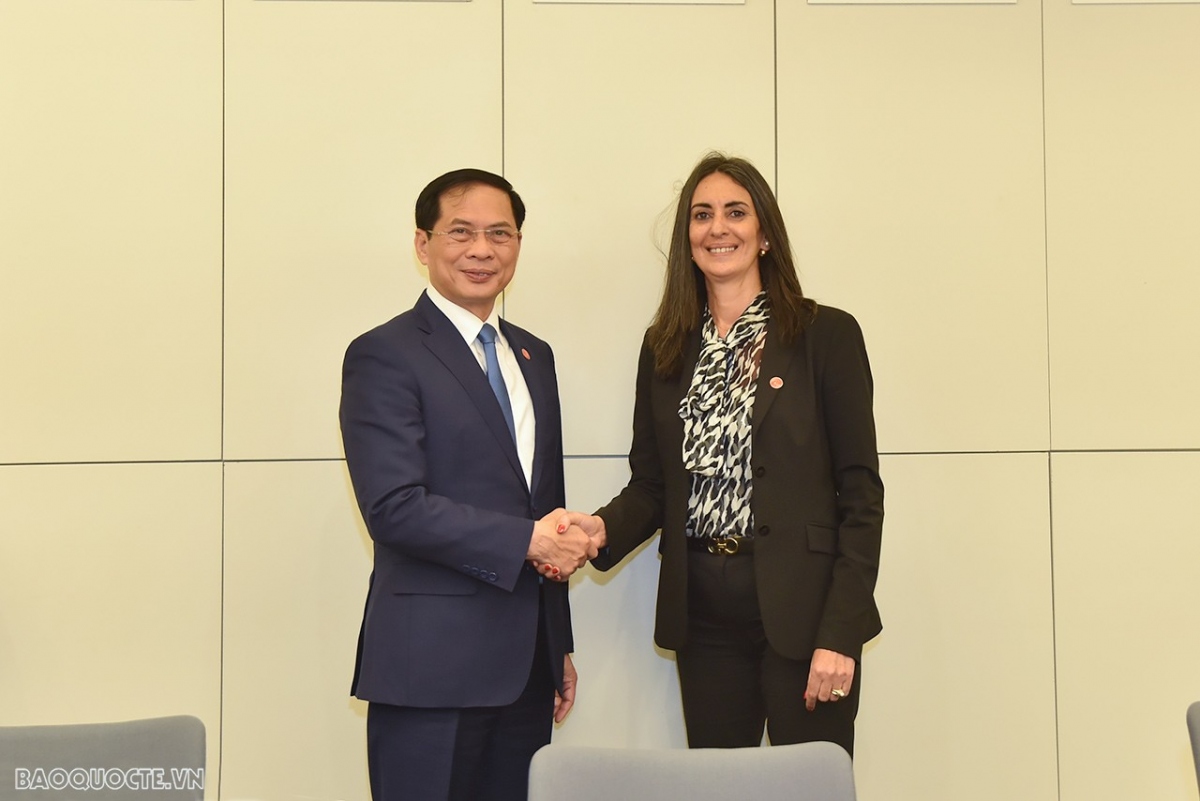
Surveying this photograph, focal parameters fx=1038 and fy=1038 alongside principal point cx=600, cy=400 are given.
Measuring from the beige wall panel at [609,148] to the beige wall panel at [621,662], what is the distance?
0.41m

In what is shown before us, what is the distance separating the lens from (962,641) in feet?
10.8

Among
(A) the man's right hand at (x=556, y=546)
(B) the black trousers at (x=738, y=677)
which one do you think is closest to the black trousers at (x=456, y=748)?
(A) the man's right hand at (x=556, y=546)

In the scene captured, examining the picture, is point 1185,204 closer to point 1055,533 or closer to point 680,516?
point 1055,533

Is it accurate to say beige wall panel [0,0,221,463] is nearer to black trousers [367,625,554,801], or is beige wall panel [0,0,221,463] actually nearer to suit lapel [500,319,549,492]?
suit lapel [500,319,549,492]


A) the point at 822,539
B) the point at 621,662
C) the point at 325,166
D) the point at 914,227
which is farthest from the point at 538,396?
the point at 914,227

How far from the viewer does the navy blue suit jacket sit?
7.53ft

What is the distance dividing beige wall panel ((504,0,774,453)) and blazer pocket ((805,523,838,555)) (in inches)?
37.3

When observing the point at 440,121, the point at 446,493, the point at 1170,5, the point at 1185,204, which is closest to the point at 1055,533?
the point at 1185,204

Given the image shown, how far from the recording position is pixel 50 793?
1.61 meters

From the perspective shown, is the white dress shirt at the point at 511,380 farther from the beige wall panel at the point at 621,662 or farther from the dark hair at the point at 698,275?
the beige wall panel at the point at 621,662

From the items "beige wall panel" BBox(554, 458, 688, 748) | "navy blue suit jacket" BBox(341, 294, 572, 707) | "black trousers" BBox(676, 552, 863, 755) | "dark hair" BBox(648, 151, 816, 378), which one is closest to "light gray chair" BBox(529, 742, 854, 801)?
"navy blue suit jacket" BBox(341, 294, 572, 707)

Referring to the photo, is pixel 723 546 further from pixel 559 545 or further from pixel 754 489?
pixel 559 545

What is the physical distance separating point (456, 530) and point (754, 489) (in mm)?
721

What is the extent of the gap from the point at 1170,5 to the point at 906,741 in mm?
2514
